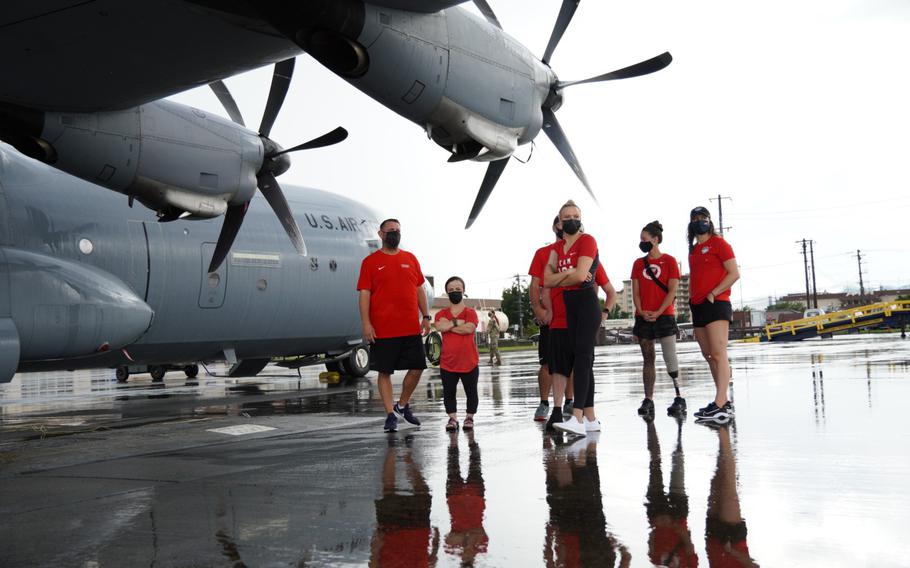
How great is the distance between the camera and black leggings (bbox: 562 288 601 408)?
7402 millimetres

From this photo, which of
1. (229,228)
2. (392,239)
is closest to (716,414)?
(392,239)

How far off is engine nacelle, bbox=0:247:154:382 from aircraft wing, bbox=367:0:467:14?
20.4 ft

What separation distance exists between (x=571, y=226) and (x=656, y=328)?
2103mm

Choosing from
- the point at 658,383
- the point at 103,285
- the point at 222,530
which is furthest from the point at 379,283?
the point at 658,383

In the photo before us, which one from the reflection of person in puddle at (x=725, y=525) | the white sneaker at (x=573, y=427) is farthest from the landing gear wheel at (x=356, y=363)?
the reflection of person in puddle at (x=725, y=525)

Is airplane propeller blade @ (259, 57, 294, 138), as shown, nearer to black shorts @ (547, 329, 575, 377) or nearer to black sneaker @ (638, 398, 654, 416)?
black shorts @ (547, 329, 575, 377)

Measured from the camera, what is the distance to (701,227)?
826 centimetres

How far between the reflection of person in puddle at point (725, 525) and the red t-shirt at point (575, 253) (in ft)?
8.31

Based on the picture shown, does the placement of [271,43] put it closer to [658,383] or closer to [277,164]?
[277,164]

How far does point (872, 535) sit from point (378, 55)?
15.8ft

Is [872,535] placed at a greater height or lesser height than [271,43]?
lesser

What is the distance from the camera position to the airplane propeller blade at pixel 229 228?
11.6m

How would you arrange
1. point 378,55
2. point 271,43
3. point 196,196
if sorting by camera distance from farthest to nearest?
point 196,196 < point 271,43 < point 378,55

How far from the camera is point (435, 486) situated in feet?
16.8
